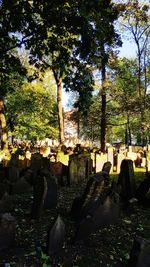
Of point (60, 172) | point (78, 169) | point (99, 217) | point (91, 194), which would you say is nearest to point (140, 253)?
point (99, 217)

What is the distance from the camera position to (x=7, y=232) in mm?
5129

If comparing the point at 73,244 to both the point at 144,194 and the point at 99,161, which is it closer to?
the point at 144,194

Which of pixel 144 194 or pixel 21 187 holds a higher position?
pixel 21 187

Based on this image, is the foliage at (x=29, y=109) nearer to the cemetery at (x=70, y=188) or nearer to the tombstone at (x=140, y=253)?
the cemetery at (x=70, y=188)

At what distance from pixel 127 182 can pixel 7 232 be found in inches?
146

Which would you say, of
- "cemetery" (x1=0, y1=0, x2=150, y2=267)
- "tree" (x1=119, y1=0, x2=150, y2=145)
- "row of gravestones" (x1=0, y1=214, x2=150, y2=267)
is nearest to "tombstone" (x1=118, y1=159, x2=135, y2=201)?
"cemetery" (x1=0, y1=0, x2=150, y2=267)

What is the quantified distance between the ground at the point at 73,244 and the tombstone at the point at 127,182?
2.08 feet

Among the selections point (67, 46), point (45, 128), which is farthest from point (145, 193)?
point (45, 128)

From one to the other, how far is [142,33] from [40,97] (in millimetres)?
14454

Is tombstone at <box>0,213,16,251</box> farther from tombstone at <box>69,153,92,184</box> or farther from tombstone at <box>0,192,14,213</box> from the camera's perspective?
tombstone at <box>69,153,92,184</box>

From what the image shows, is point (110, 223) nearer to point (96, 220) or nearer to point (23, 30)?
point (96, 220)

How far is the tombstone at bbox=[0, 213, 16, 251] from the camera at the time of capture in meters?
5.08

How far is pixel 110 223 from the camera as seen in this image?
6332mm

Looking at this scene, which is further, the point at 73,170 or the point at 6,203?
the point at 73,170
